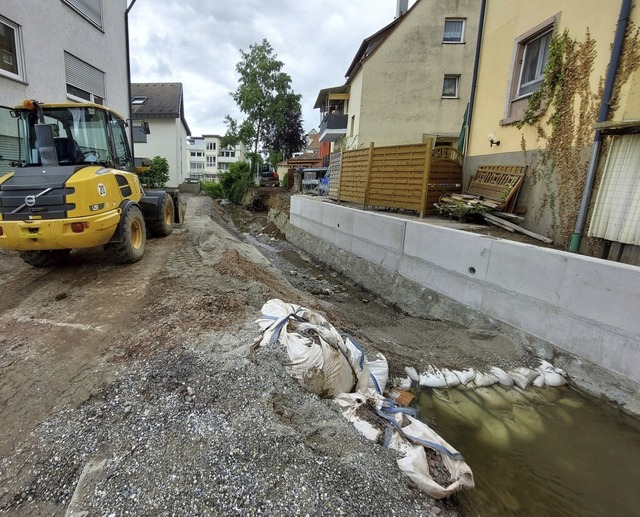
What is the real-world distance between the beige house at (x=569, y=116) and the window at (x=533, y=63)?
0.06ft

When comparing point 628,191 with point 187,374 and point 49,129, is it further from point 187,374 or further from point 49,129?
point 49,129

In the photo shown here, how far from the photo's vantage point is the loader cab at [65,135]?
527 cm

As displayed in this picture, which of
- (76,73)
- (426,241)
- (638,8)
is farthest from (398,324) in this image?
(76,73)

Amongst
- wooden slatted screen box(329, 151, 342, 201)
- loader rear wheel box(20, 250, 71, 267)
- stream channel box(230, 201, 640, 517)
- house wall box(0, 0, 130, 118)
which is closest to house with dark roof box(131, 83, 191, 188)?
house wall box(0, 0, 130, 118)

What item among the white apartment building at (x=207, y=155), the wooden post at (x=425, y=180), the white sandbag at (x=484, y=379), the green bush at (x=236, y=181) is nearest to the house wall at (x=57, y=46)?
the wooden post at (x=425, y=180)

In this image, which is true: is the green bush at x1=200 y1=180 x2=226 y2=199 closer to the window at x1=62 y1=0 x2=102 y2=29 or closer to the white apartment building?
the window at x1=62 y1=0 x2=102 y2=29

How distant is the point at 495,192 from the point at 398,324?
3854 millimetres

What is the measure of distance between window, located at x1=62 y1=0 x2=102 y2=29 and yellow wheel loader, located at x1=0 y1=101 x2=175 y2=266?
19.1ft

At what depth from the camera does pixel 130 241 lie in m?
5.79

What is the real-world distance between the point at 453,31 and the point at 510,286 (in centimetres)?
1634

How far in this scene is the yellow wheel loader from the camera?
4621 millimetres

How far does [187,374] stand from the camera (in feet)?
9.91

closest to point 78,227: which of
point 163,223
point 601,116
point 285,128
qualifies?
point 163,223

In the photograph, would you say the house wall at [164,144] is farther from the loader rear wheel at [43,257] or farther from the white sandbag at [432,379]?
the white sandbag at [432,379]
